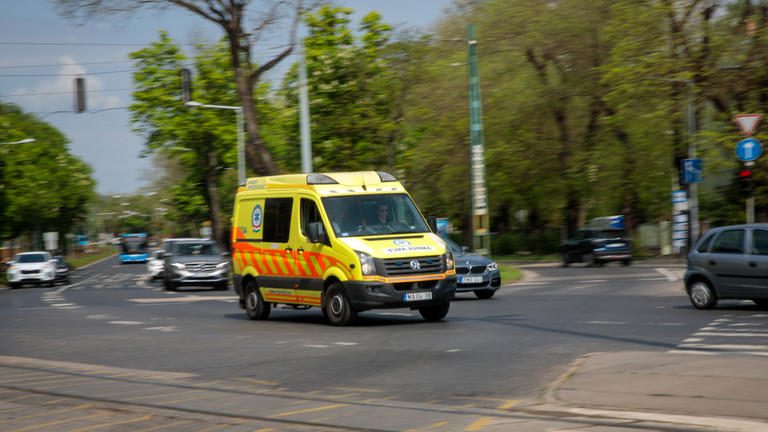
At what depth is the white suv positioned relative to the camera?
46.6 metres

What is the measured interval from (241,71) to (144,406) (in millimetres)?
27269

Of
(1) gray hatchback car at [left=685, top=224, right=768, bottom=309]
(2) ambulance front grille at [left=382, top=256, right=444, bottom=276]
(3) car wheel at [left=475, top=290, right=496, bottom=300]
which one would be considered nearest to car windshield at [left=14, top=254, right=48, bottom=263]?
(3) car wheel at [left=475, top=290, right=496, bottom=300]

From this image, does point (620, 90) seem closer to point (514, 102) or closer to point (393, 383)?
point (514, 102)

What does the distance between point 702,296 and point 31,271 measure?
114ft

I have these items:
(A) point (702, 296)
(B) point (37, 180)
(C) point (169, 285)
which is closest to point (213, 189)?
(B) point (37, 180)

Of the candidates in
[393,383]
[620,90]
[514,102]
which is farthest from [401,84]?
[393,383]

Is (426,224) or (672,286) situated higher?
(426,224)

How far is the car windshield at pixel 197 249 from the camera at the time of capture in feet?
119

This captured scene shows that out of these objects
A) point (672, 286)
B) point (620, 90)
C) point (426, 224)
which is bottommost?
point (672, 286)

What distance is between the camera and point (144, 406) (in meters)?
9.13

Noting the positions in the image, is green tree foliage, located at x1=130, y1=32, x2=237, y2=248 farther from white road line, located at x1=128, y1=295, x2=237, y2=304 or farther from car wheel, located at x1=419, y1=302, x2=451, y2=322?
car wheel, located at x1=419, y1=302, x2=451, y2=322

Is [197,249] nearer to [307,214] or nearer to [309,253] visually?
[307,214]

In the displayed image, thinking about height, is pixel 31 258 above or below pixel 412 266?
below

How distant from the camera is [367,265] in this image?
16656 mm
